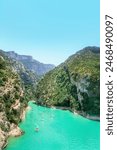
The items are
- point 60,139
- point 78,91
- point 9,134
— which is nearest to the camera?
point 9,134

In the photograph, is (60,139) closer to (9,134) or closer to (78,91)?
(9,134)

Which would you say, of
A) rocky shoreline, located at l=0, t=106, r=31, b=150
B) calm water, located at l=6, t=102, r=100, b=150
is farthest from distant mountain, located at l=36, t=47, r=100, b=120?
rocky shoreline, located at l=0, t=106, r=31, b=150

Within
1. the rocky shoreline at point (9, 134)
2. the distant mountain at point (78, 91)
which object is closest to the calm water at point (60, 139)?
the rocky shoreline at point (9, 134)

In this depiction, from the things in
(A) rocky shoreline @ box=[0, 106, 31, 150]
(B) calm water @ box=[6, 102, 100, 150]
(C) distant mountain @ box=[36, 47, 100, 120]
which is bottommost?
(B) calm water @ box=[6, 102, 100, 150]

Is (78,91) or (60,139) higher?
(78,91)

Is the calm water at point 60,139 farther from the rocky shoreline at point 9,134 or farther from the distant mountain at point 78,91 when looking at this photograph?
the distant mountain at point 78,91

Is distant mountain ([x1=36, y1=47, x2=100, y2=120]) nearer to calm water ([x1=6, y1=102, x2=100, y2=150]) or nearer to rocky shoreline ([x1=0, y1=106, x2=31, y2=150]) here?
calm water ([x1=6, y1=102, x2=100, y2=150])

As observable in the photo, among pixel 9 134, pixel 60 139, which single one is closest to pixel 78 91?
pixel 60 139

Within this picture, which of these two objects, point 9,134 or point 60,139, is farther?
point 60,139

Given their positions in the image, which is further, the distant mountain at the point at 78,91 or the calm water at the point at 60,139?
the distant mountain at the point at 78,91
